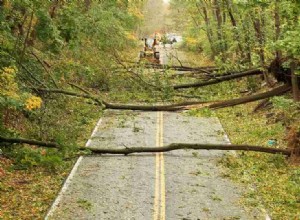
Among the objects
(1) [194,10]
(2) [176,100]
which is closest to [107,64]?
(2) [176,100]

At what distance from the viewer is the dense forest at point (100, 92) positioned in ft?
44.2

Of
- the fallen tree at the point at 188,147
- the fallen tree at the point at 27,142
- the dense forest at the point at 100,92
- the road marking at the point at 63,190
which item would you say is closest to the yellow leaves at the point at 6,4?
the dense forest at the point at 100,92

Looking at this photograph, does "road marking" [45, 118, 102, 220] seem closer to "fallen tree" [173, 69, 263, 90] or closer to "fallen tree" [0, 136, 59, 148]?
"fallen tree" [0, 136, 59, 148]

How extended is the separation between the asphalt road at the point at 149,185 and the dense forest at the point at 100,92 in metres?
0.56

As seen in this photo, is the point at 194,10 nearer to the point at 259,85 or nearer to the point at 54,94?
the point at 259,85

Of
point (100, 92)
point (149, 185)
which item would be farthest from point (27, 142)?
point (100, 92)

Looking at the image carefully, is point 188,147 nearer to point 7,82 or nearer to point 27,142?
point 27,142

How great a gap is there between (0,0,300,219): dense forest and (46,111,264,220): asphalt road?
56 cm

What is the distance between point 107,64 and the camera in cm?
2630

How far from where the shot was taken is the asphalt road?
1160 cm

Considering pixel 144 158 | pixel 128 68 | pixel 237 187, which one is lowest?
pixel 237 187

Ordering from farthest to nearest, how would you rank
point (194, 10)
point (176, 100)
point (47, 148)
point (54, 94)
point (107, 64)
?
1. point (194, 10)
2. point (107, 64)
3. point (176, 100)
4. point (54, 94)
5. point (47, 148)

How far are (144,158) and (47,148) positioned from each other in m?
3.25

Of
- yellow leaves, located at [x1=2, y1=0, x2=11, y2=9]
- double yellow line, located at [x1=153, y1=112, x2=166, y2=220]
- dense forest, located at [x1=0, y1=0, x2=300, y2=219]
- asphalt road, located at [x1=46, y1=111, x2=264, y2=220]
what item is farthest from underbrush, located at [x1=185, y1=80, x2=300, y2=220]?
yellow leaves, located at [x1=2, y1=0, x2=11, y2=9]
